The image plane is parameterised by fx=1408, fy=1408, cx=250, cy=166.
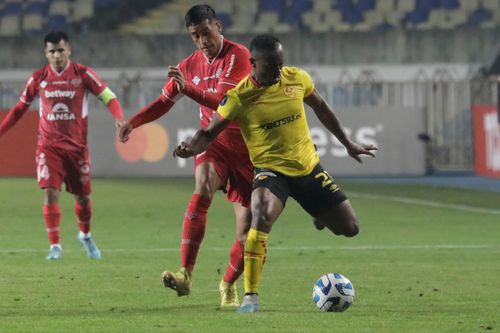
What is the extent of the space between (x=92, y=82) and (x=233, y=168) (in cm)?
415

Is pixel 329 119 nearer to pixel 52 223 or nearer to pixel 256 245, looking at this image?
pixel 256 245

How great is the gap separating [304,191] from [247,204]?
0.64 m

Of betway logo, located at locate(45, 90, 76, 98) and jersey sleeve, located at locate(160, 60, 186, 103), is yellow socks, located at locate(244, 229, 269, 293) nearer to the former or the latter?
jersey sleeve, located at locate(160, 60, 186, 103)

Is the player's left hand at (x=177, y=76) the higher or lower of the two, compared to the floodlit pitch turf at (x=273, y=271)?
higher

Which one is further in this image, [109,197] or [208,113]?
[109,197]

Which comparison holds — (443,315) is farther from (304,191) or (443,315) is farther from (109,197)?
(109,197)

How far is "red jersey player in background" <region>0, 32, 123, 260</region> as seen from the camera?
13133 mm

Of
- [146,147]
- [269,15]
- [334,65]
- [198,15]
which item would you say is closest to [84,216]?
[198,15]

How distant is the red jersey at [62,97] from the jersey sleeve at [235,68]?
13.1ft

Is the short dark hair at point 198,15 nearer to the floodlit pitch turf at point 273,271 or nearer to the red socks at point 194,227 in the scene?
the red socks at point 194,227

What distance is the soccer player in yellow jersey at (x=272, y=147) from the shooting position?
8.48 meters

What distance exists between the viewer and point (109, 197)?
22562 mm

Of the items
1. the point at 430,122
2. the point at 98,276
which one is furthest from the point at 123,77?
the point at 98,276

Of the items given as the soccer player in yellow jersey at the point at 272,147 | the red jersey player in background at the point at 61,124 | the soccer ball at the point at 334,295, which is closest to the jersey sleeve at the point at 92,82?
the red jersey player in background at the point at 61,124
